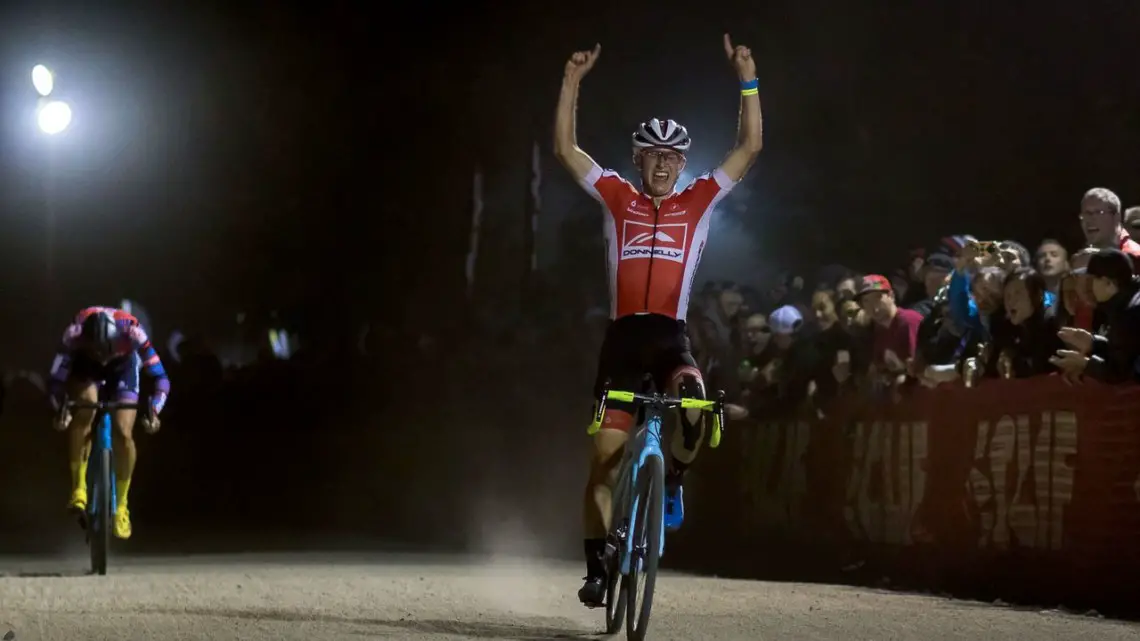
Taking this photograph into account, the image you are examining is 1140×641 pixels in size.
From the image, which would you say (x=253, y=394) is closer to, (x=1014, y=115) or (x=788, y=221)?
(x=788, y=221)

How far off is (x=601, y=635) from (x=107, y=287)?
23616mm

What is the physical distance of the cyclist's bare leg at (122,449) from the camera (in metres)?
14.0

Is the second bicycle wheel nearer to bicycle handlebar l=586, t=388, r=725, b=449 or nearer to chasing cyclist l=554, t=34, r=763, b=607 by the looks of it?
chasing cyclist l=554, t=34, r=763, b=607

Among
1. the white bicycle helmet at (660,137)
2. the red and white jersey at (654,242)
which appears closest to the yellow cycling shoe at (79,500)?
the red and white jersey at (654,242)

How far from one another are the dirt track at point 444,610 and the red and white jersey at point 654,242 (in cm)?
159

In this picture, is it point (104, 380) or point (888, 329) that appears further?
point (104, 380)

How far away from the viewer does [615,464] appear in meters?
9.13

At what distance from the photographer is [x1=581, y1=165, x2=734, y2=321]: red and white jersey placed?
30.2ft

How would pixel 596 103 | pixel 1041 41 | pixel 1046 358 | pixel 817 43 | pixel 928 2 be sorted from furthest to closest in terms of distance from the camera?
1. pixel 596 103
2. pixel 817 43
3. pixel 928 2
4. pixel 1041 41
5. pixel 1046 358

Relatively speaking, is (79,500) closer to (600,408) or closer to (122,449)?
(122,449)

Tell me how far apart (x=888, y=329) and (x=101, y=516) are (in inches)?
222

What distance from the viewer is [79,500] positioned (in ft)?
45.1

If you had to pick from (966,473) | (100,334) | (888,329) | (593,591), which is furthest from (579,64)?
(100,334)

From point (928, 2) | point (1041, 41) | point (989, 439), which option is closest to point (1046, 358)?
point (989, 439)
